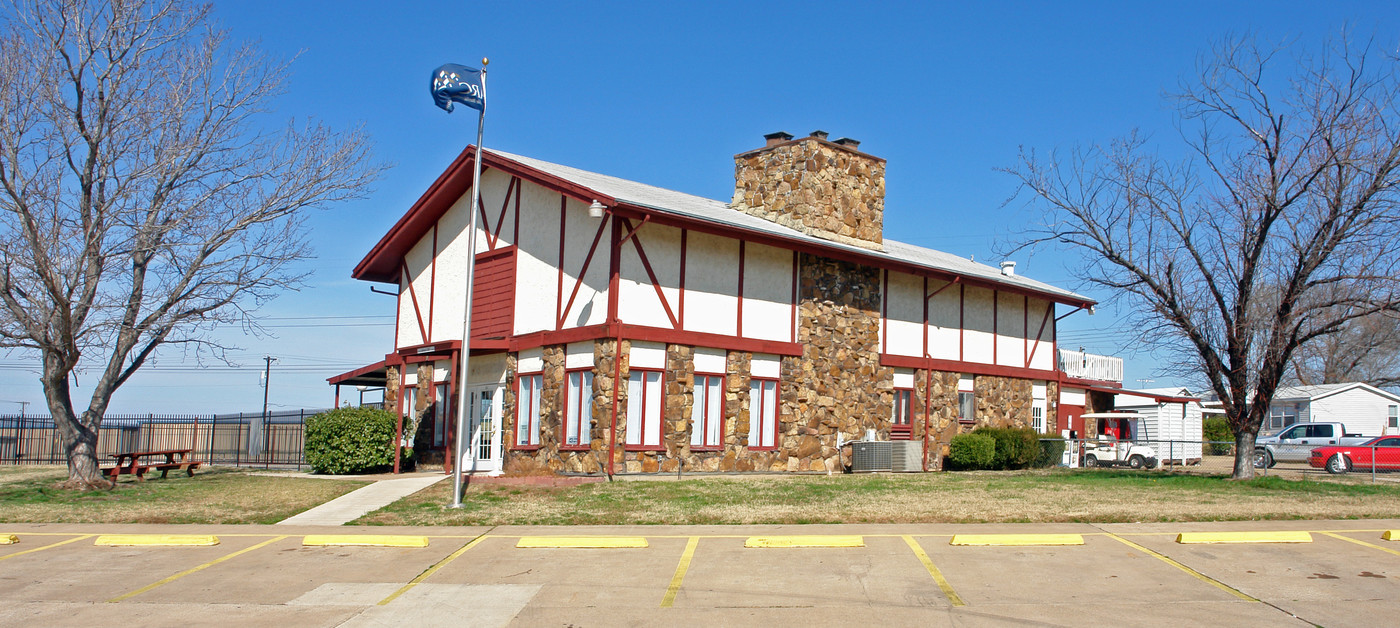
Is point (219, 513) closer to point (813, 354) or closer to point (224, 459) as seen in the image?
point (813, 354)

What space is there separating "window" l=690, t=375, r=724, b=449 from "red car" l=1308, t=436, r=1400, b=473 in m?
17.8

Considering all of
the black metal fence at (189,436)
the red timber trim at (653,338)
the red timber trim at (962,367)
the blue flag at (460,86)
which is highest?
the blue flag at (460,86)

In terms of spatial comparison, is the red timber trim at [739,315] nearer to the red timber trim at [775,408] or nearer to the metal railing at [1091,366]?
the red timber trim at [775,408]

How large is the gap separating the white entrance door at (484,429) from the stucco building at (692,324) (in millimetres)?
54

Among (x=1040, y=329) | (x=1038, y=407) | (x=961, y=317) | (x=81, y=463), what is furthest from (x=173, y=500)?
(x=1040, y=329)

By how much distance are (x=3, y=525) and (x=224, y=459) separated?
24.7m

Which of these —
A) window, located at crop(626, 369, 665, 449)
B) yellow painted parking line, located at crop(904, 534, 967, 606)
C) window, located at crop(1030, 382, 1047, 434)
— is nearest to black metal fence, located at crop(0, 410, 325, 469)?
window, located at crop(626, 369, 665, 449)

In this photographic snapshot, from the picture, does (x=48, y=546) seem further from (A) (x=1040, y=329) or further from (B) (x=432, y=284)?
(A) (x=1040, y=329)

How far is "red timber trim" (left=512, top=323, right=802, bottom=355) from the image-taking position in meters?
21.7

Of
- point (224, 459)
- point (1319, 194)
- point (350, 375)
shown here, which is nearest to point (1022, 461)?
point (1319, 194)

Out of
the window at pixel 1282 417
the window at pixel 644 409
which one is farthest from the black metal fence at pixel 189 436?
the window at pixel 1282 417

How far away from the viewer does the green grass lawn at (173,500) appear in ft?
50.9

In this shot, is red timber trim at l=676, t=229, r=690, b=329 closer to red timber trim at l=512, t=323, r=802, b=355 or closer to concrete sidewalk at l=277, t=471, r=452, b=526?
red timber trim at l=512, t=323, r=802, b=355

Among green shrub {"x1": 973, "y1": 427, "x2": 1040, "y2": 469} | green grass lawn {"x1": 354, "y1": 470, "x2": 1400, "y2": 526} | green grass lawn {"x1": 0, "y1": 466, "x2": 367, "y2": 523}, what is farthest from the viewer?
green shrub {"x1": 973, "y1": 427, "x2": 1040, "y2": 469}
